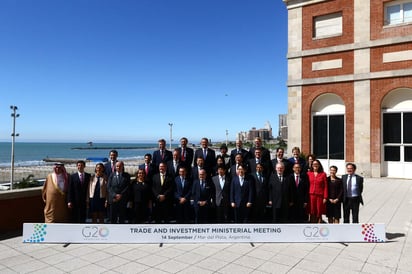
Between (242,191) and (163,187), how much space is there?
1.89m

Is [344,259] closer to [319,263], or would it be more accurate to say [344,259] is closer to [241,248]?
[319,263]

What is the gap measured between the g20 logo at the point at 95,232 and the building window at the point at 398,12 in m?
18.8

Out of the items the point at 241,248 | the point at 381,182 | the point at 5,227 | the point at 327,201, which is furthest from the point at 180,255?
the point at 381,182

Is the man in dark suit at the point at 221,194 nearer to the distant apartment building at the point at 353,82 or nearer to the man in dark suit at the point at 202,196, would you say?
the man in dark suit at the point at 202,196

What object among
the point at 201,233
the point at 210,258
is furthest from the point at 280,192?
the point at 210,258

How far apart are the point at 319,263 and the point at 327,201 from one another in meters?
2.02

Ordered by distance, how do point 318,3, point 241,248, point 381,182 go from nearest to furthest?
point 241,248 < point 381,182 < point 318,3

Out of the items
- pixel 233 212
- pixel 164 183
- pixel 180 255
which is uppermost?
pixel 164 183

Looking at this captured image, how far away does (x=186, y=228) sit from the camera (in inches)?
243

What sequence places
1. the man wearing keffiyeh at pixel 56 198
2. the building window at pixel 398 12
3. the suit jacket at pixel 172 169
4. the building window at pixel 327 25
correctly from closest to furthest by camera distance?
1. the man wearing keffiyeh at pixel 56 198
2. the suit jacket at pixel 172 169
3. the building window at pixel 398 12
4. the building window at pixel 327 25

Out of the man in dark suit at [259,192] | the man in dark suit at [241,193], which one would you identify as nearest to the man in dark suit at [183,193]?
the man in dark suit at [241,193]

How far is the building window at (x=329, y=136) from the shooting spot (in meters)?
18.5

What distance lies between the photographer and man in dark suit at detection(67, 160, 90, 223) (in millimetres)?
6645

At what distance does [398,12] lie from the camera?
1678cm
